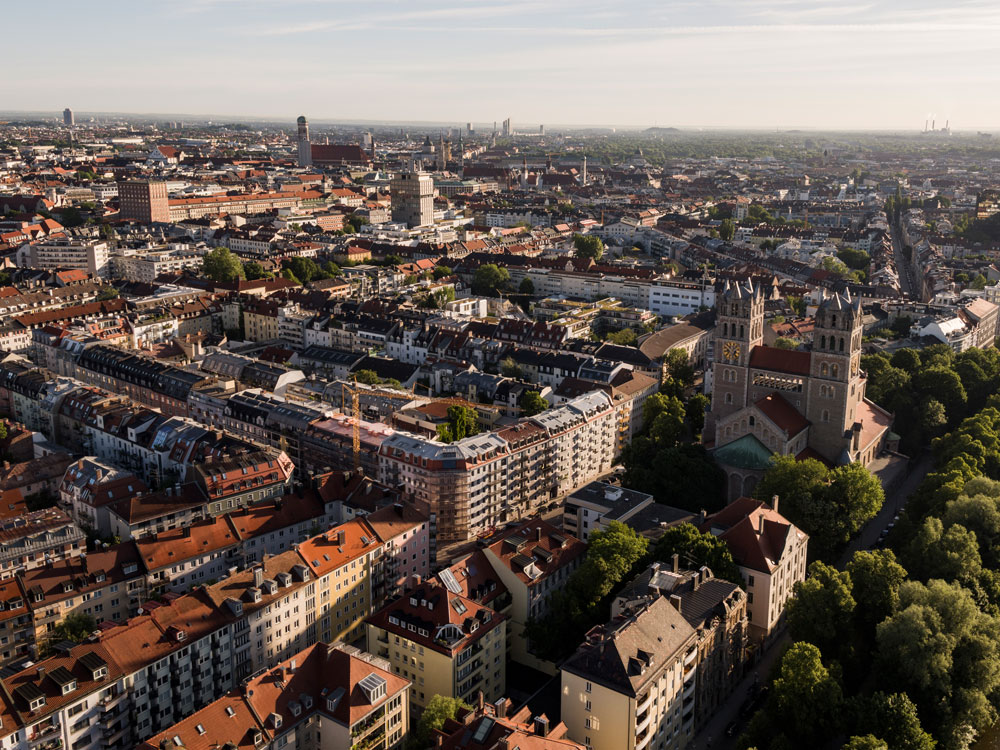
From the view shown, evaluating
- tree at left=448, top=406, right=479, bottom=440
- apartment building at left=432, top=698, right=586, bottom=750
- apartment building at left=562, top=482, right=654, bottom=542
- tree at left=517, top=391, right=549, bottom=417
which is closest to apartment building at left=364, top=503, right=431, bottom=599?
apartment building at left=562, top=482, right=654, bottom=542

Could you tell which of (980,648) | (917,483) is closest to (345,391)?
(917,483)

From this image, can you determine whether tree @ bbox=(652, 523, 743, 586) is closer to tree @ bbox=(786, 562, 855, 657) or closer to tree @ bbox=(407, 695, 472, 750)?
tree @ bbox=(786, 562, 855, 657)

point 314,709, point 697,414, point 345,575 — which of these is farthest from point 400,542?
point 697,414

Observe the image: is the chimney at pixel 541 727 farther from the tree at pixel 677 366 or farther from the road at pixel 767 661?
the tree at pixel 677 366

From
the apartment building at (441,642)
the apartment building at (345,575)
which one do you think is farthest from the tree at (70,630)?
the apartment building at (441,642)

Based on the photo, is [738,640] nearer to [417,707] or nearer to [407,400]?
[417,707]
